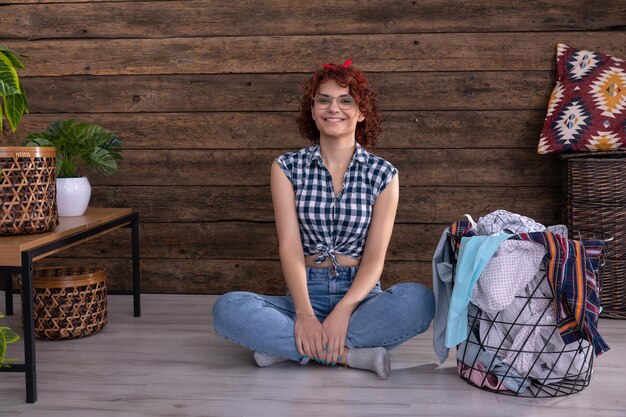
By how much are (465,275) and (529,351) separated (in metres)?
0.24

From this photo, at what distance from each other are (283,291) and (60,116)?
1.14 metres

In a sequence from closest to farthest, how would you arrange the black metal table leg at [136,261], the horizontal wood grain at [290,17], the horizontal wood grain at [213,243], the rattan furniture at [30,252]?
the rattan furniture at [30,252] → the black metal table leg at [136,261] → the horizontal wood grain at [290,17] → the horizontal wood grain at [213,243]

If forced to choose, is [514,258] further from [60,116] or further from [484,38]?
[60,116]

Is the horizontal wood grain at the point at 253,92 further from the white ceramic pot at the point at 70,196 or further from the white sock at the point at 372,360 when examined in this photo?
the white sock at the point at 372,360

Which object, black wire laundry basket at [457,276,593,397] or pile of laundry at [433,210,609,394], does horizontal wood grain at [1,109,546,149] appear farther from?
black wire laundry basket at [457,276,593,397]

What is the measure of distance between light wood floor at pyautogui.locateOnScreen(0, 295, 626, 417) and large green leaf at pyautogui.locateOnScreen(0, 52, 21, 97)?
0.72 m

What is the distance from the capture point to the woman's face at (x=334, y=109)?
75.0 inches

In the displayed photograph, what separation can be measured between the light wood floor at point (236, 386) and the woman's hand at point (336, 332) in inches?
1.8

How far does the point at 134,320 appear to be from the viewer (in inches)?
91.7

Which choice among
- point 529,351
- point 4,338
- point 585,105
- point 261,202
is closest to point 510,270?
point 529,351

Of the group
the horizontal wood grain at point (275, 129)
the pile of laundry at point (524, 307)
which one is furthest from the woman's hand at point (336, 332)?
the horizontal wood grain at point (275, 129)

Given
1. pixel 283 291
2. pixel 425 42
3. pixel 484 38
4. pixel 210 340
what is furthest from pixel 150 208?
pixel 484 38

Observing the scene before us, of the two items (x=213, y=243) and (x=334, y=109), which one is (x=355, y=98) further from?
(x=213, y=243)

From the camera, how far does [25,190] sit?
1.70 m
